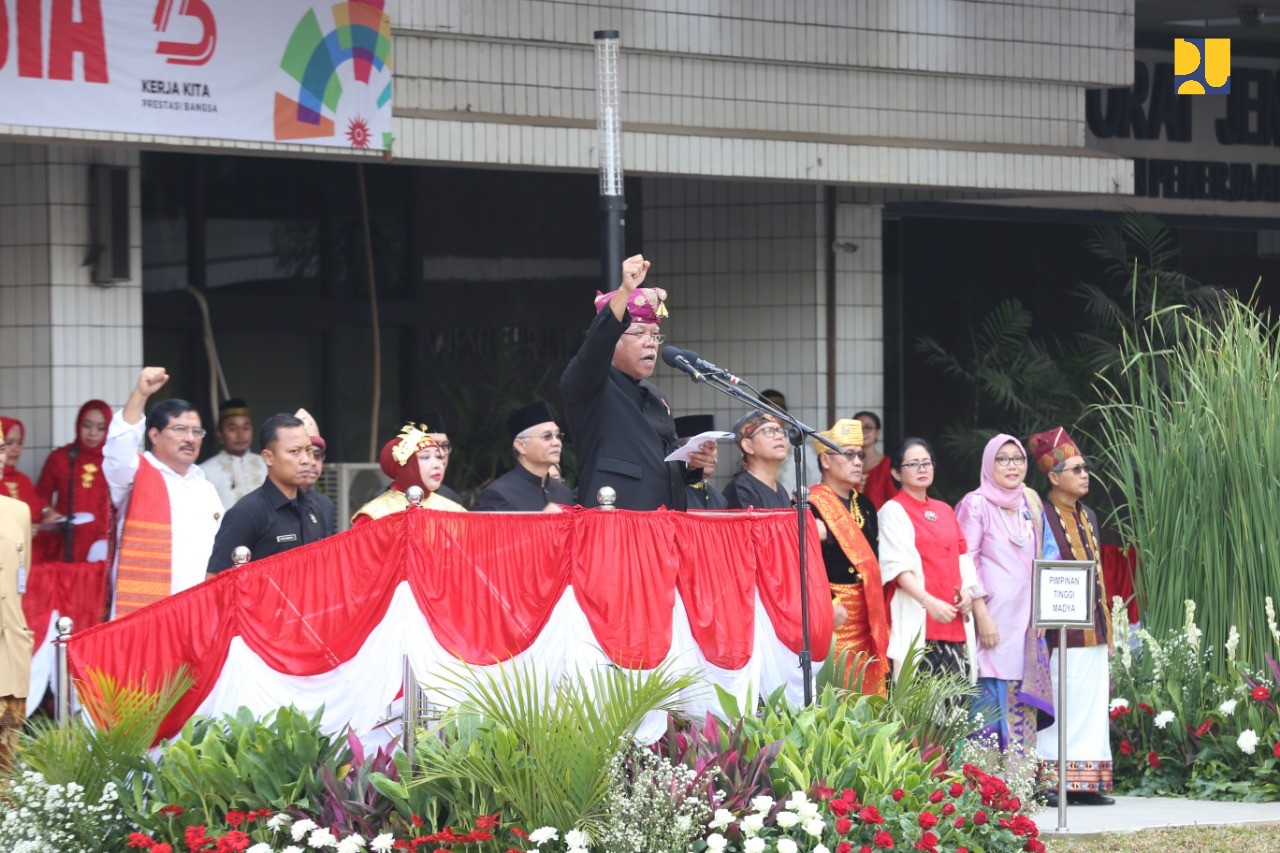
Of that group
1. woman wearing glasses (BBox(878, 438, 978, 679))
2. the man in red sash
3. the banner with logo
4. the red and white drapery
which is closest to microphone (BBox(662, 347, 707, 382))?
the red and white drapery

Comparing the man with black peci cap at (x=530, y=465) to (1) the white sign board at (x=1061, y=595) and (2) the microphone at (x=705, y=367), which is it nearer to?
(2) the microphone at (x=705, y=367)

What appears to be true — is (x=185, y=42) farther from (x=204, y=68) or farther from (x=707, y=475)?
(x=707, y=475)

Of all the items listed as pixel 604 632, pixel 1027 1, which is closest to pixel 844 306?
pixel 1027 1

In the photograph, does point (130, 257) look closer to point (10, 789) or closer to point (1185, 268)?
point (10, 789)

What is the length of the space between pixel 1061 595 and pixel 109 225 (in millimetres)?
5312

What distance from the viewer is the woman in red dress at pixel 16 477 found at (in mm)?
9841

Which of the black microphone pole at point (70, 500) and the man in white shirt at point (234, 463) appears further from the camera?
the man in white shirt at point (234, 463)

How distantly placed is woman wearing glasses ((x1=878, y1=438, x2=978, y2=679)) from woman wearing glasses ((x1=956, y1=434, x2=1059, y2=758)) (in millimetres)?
141

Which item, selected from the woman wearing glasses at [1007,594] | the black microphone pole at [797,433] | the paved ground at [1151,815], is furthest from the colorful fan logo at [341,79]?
the paved ground at [1151,815]

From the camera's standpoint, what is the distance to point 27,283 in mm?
10633

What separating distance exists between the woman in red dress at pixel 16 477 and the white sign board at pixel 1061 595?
4.76 m

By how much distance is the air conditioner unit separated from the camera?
1238cm

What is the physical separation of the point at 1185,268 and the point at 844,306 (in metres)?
5.63

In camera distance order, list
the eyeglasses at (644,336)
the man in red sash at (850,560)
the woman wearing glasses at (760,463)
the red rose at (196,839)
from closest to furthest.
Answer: the red rose at (196,839) → the eyeglasses at (644,336) → the woman wearing glasses at (760,463) → the man in red sash at (850,560)
